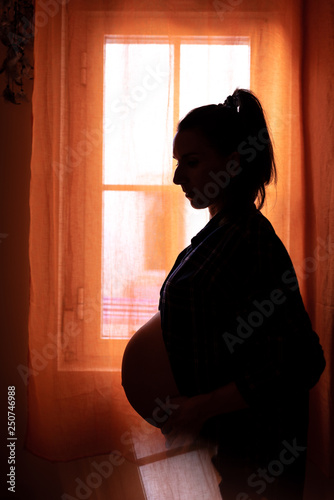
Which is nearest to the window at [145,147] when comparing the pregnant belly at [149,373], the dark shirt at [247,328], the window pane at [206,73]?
the window pane at [206,73]

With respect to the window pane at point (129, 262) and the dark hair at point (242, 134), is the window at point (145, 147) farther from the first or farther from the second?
the dark hair at point (242, 134)

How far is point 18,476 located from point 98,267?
86 centimetres

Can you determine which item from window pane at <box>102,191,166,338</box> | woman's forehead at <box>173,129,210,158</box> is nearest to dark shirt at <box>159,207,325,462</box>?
woman's forehead at <box>173,129,210,158</box>

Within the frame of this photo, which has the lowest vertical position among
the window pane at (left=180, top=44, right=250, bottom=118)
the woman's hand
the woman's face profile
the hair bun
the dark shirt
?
the woman's hand

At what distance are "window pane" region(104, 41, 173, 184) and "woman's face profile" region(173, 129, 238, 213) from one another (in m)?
0.53

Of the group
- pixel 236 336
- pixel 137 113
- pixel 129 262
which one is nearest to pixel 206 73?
pixel 137 113

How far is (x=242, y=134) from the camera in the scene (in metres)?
0.84

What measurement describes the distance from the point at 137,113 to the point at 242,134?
664mm

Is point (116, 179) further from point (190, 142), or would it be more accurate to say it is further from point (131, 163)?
point (190, 142)

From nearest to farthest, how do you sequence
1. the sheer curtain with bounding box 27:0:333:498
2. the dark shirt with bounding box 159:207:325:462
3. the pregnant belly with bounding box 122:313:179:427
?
the dark shirt with bounding box 159:207:325:462 < the pregnant belly with bounding box 122:313:179:427 < the sheer curtain with bounding box 27:0:333:498

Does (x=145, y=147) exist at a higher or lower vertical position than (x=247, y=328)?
higher

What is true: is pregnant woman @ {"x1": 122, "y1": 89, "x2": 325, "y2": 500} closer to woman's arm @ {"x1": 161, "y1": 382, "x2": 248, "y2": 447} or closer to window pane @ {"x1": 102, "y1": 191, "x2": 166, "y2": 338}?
woman's arm @ {"x1": 161, "y1": 382, "x2": 248, "y2": 447}

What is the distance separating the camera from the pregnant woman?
71 centimetres

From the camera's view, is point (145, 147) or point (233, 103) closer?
point (233, 103)
